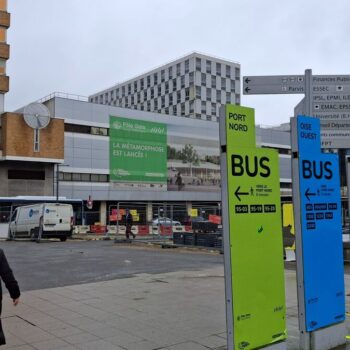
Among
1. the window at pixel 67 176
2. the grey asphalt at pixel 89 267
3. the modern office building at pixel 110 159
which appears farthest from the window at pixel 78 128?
the grey asphalt at pixel 89 267

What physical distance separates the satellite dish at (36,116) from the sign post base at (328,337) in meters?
51.1

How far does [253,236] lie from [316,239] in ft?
3.79

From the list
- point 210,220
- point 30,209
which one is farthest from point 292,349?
point 30,209

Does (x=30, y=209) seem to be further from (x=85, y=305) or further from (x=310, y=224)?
(x=310, y=224)

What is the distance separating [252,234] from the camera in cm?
484

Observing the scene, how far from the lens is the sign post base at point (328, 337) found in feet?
18.2

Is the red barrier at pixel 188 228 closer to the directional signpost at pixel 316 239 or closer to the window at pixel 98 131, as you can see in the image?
the directional signpost at pixel 316 239

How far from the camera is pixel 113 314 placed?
7.37 metres

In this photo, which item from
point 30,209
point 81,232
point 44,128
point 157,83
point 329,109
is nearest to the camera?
point 329,109

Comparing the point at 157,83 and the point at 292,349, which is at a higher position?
the point at 157,83

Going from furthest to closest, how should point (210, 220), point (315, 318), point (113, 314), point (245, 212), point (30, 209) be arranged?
point (30, 209) → point (210, 220) → point (113, 314) → point (315, 318) → point (245, 212)

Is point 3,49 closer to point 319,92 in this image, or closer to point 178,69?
point 319,92

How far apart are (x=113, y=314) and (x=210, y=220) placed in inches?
638

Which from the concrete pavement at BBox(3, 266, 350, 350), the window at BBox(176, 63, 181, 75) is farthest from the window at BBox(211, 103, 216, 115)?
the concrete pavement at BBox(3, 266, 350, 350)
